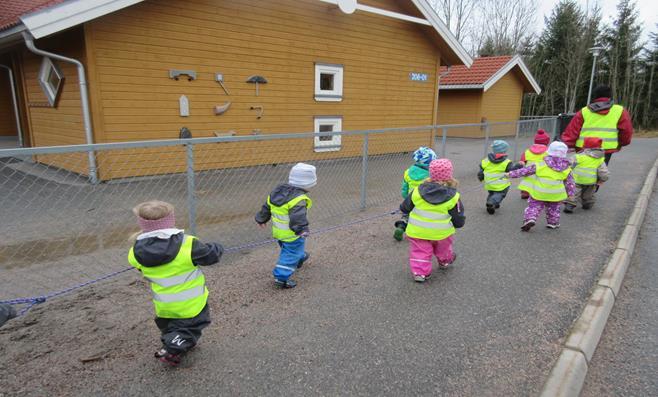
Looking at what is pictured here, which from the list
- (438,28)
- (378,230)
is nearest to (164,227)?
(378,230)

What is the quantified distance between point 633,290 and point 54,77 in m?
10.4

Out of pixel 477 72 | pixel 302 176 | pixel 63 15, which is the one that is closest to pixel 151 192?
pixel 63 15

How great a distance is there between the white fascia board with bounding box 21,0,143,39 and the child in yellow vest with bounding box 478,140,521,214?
259 inches

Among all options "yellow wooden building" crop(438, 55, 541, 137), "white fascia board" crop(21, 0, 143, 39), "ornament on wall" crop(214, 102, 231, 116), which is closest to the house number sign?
"ornament on wall" crop(214, 102, 231, 116)

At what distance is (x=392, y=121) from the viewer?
13.1 meters

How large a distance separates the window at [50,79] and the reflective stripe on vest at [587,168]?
9446 millimetres

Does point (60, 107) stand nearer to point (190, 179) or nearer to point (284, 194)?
point (190, 179)

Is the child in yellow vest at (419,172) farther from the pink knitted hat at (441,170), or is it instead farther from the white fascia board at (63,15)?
the white fascia board at (63,15)

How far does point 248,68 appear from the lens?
381 inches

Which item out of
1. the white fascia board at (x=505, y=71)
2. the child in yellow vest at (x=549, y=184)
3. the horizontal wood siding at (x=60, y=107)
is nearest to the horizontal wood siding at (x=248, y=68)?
the horizontal wood siding at (x=60, y=107)

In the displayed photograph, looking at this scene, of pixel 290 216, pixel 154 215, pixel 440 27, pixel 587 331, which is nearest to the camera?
pixel 154 215

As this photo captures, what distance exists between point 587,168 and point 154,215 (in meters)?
6.55

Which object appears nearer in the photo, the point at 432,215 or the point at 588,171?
the point at 432,215

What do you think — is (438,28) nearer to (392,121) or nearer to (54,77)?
(392,121)
